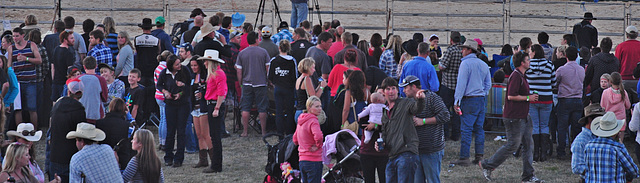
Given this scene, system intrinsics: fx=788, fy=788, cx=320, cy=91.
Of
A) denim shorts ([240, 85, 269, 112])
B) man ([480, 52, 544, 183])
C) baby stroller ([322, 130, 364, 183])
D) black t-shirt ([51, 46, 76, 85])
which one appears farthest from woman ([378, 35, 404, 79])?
black t-shirt ([51, 46, 76, 85])

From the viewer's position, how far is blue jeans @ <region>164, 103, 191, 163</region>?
1054 centimetres

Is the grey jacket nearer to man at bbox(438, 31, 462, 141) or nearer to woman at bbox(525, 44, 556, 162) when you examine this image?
woman at bbox(525, 44, 556, 162)

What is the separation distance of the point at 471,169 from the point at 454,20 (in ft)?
49.5

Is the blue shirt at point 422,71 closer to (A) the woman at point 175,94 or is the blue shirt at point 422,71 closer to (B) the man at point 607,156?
(A) the woman at point 175,94

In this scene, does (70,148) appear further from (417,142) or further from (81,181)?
(417,142)

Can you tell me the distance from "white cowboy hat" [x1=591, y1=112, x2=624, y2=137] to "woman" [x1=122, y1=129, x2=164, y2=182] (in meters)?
4.01

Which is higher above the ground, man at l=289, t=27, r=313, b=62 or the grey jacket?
man at l=289, t=27, r=313, b=62

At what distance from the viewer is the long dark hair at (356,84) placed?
9602 millimetres

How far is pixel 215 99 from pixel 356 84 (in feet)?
6.40

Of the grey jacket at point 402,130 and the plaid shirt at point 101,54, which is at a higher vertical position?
the plaid shirt at point 101,54

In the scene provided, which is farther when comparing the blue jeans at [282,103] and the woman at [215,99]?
the blue jeans at [282,103]

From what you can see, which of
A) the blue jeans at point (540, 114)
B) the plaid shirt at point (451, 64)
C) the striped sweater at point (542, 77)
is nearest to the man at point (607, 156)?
the striped sweater at point (542, 77)

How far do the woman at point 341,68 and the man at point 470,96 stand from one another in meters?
1.48

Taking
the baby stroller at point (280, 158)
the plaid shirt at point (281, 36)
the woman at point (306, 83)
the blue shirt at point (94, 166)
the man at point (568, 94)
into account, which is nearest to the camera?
the blue shirt at point (94, 166)
